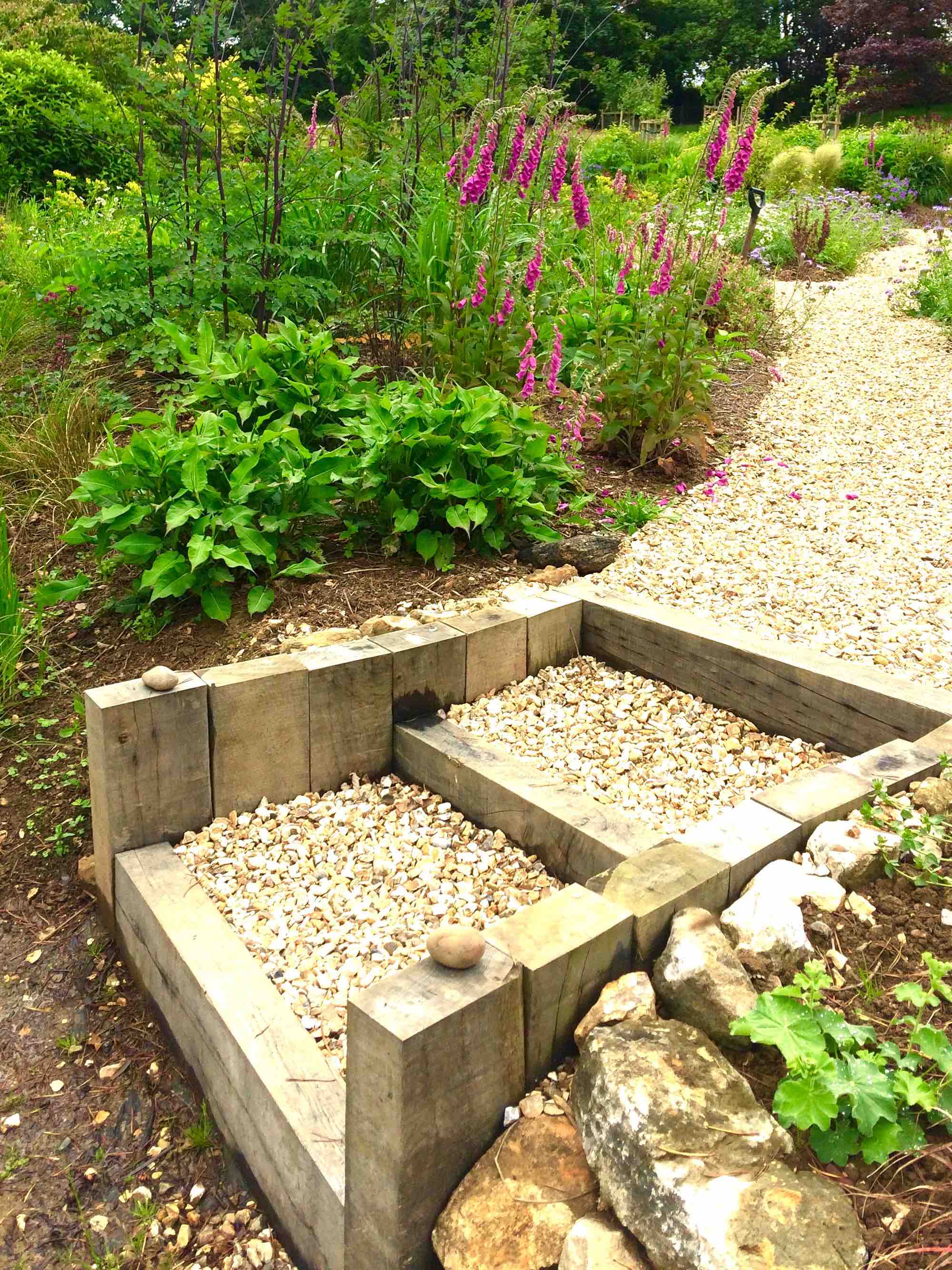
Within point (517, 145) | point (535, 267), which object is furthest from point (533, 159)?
point (535, 267)

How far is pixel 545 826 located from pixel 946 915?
0.83m

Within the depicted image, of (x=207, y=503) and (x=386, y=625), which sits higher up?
(x=207, y=503)

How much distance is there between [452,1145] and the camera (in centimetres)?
137

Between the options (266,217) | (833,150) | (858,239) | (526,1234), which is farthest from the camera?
(833,150)

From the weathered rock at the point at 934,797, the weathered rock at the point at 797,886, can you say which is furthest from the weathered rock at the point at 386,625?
the weathered rock at the point at 934,797

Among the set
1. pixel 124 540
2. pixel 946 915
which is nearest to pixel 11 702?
pixel 124 540

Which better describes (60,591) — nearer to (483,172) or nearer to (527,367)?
(527,367)

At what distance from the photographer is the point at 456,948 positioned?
136cm

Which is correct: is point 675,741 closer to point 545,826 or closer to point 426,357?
point 545,826

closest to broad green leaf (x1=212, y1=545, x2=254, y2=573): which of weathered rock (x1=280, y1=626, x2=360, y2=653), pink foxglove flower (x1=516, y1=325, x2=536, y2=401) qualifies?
weathered rock (x1=280, y1=626, x2=360, y2=653)

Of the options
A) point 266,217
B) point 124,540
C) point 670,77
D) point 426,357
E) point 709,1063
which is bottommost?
point 709,1063

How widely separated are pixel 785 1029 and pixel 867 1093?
0.13 m

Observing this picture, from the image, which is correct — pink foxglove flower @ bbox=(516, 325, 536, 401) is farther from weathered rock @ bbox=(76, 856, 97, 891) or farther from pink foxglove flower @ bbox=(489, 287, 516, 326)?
weathered rock @ bbox=(76, 856, 97, 891)

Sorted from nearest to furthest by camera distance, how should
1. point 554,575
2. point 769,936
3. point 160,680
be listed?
1. point 769,936
2. point 160,680
3. point 554,575
